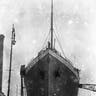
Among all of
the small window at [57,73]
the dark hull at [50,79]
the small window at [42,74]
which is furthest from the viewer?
the small window at [42,74]

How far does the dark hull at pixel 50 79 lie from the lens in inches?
791

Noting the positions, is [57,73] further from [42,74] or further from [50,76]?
[42,74]

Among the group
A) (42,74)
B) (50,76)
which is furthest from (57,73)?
(42,74)

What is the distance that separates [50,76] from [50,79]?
0.26m

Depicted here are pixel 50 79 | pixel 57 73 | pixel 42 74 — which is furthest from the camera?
pixel 42 74

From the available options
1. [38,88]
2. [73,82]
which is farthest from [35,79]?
[73,82]

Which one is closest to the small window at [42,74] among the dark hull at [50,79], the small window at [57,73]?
the dark hull at [50,79]

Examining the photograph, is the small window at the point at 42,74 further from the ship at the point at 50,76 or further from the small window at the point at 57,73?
the small window at the point at 57,73

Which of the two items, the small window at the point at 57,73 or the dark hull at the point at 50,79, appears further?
the small window at the point at 57,73

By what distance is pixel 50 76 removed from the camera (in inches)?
790

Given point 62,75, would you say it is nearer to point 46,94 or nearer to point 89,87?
point 46,94

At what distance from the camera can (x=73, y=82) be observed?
2153cm

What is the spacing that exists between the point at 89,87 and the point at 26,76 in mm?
7142

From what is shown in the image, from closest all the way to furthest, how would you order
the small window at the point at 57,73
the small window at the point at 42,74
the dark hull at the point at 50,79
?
the dark hull at the point at 50,79
the small window at the point at 57,73
the small window at the point at 42,74
